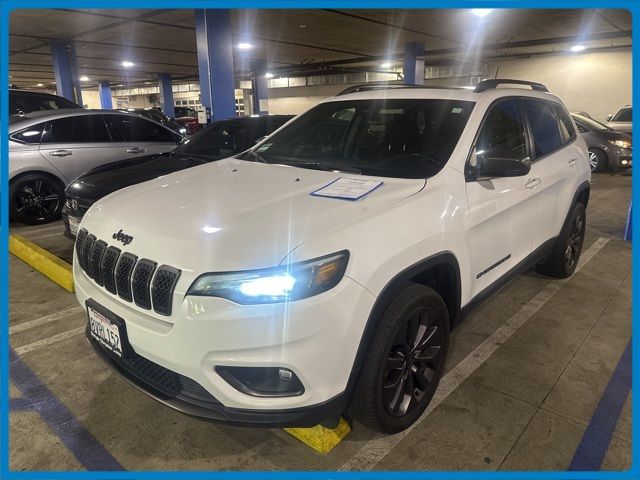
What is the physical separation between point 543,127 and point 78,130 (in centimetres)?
600

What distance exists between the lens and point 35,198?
632cm

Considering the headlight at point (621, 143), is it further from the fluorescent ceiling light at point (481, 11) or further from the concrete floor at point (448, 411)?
the concrete floor at point (448, 411)

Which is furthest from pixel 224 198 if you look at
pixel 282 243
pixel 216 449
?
pixel 216 449

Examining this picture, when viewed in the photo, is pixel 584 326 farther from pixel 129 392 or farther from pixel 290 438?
pixel 129 392

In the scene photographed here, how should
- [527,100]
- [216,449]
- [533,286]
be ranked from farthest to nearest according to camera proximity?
[533,286], [527,100], [216,449]

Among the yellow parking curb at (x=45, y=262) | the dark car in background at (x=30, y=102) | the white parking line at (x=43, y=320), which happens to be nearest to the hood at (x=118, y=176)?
the yellow parking curb at (x=45, y=262)

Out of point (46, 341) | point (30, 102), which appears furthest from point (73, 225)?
point (30, 102)

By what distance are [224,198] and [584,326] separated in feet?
9.31

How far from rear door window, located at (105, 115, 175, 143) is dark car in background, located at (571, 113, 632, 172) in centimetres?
912

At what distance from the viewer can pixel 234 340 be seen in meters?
1.75

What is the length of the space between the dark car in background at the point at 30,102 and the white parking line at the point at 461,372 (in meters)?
8.37

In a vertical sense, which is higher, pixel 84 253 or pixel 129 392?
pixel 84 253

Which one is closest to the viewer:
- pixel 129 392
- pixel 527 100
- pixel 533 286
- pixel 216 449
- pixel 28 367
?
pixel 216 449

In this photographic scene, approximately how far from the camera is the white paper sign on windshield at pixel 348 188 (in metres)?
2.24
